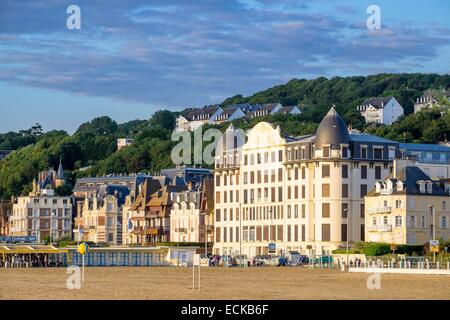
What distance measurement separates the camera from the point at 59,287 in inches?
2675

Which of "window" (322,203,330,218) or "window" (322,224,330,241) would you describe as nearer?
"window" (322,224,330,241)

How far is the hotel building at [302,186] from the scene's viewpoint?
117m

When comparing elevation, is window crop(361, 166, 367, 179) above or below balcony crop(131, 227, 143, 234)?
above

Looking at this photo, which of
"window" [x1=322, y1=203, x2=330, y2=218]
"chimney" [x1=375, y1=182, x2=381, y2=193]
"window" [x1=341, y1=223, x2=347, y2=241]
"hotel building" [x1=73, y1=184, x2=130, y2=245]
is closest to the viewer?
"chimney" [x1=375, y1=182, x2=381, y2=193]

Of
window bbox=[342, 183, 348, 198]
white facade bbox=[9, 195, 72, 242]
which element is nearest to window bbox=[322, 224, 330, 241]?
window bbox=[342, 183, 348, 198]

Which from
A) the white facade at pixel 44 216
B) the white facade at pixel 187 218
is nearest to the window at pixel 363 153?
the white facade at pixel 187 218

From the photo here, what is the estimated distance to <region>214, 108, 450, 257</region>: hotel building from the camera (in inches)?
4589

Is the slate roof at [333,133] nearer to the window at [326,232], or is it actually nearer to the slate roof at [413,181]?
the slate roof at [413,181]

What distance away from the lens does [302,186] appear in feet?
395

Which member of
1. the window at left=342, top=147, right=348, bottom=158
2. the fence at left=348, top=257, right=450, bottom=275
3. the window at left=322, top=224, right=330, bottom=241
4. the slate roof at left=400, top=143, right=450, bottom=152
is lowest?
the fence at left=348, top=257, right=450, bottom=275

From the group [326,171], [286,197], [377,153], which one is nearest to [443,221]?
[377,153]

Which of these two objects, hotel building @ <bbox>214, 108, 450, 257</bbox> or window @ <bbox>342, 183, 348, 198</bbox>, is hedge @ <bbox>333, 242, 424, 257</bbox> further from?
window @ <bbox>342, 183, 348, 198</bbox>
